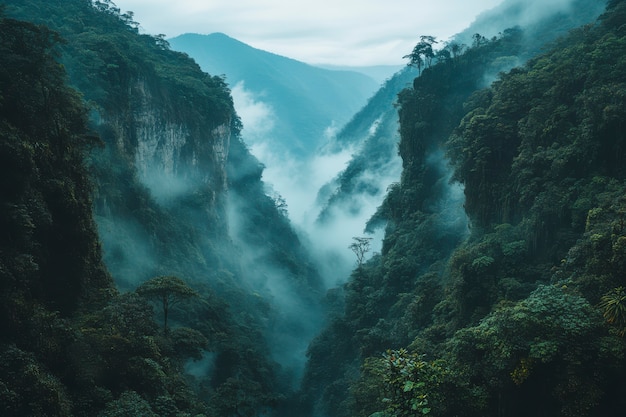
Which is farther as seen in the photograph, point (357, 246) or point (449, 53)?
point (449, 53)

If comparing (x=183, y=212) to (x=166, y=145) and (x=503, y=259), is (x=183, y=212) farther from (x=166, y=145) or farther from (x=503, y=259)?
(x=503, y=259)

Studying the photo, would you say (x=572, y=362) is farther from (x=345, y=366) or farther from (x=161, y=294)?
A: (x=345, y=366)

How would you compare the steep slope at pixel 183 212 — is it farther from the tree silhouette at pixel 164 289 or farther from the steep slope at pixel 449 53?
the steep slope at pixel 449 53

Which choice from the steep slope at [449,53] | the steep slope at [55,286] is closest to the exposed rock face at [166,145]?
the steep slope at [449,53]

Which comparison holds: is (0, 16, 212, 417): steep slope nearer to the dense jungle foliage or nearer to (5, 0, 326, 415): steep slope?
(5, 0, 326, 415): steep slope

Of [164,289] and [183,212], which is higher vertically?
[183,212]

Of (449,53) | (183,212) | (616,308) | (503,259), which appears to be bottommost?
(616,308)

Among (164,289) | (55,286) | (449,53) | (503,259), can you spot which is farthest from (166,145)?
(503,259)
